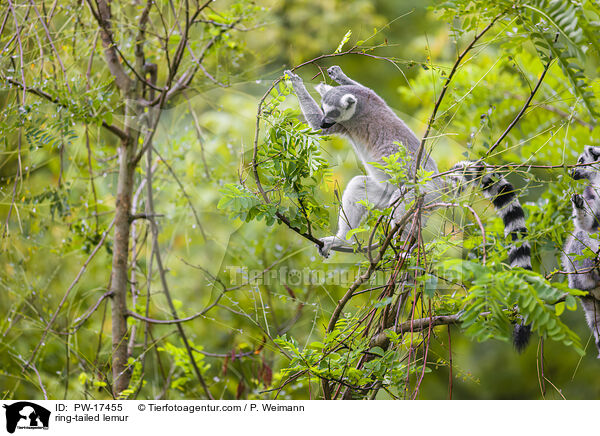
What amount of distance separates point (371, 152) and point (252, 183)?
0.63 meters

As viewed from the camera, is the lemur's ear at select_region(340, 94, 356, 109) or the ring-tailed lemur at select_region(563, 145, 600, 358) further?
the lemur's ear at select_region(340, 94, 356, 109)

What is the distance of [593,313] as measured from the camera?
146 centimetres

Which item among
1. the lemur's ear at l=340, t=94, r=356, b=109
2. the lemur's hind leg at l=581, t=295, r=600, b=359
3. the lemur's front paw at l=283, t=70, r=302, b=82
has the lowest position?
the lemur's hind leg at l=581, t=295, r=600, b=359

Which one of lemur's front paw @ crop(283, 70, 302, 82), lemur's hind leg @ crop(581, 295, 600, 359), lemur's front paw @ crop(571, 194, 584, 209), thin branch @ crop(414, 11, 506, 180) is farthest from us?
lemur's hind leg @ crop(581, 295, 600, 359)

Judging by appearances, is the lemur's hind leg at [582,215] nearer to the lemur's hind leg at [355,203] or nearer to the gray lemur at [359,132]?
the gray lemur at [359,132]

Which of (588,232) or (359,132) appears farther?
(359,132)

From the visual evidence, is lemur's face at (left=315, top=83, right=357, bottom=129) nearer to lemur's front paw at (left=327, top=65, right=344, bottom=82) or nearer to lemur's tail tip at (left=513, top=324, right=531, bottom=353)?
lemur's front paw at (left=327, top=65, right=344, bottom=82)

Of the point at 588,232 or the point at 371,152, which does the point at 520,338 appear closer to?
the point at 588,232
